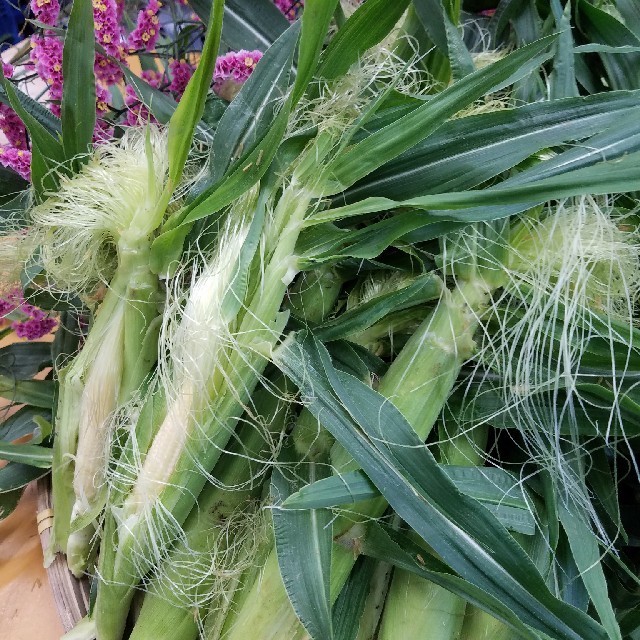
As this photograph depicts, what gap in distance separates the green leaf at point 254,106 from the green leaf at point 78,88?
0.16m

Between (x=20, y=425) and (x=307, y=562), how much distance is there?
0.51 m

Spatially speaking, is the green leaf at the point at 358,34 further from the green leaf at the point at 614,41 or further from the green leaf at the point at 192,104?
the green leaf at the point at 614,41

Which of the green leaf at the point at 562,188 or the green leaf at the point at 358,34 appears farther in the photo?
the green leaf at the point at 358,34

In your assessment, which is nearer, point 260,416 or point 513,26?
point 260,416

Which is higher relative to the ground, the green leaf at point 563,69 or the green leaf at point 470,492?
the green leaf at point 563,69

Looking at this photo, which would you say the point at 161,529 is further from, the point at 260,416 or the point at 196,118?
the point at 196,118

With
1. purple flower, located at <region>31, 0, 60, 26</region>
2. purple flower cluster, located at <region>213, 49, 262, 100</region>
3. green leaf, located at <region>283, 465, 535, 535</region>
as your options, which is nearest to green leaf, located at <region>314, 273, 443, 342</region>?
green leaf, located at <region>283, 465, 535, 535</region>

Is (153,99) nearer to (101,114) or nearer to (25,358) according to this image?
(101,114)

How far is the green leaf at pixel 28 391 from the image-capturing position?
2.54ft

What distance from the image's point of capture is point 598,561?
0.48 m

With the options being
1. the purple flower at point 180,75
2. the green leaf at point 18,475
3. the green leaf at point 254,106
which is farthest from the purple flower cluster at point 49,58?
the green leaf at point 18,475

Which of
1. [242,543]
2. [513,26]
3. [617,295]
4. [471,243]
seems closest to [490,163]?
[471,243]

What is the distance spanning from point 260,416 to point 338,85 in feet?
1.10

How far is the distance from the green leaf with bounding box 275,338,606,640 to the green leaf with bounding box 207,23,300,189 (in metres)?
0.24
